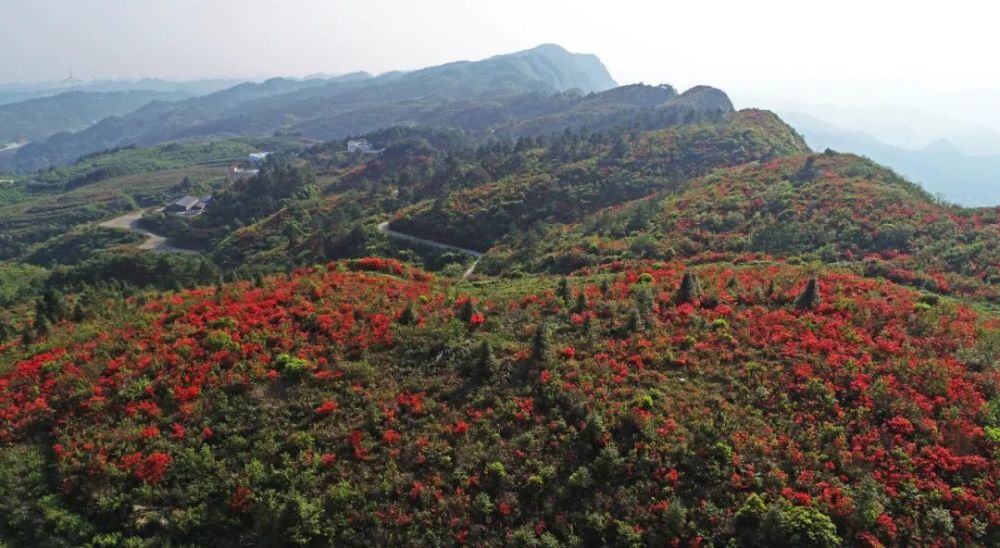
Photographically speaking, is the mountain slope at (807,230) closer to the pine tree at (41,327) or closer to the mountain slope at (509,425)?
the mountain slope at (509,425)

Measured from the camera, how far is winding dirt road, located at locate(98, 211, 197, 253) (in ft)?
355

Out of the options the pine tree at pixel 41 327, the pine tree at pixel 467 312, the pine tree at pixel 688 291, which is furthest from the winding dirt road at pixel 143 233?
the pine tree at pixel 688 291

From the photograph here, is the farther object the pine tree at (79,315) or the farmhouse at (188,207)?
the farmhouse at (188,207)

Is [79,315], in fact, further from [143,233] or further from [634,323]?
[143,233]

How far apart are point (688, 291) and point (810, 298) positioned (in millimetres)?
6034

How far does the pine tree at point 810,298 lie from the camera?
2723cm

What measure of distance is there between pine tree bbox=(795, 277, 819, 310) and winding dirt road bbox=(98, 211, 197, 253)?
110425 mm

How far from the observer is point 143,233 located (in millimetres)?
118750

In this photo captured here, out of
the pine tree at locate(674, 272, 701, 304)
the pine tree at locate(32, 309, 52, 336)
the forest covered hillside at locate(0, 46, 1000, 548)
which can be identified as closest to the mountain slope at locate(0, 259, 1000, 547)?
the forest covered hillside at locate(0, 46, 1000, 548)

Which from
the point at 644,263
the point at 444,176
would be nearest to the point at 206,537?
the point at 644,263

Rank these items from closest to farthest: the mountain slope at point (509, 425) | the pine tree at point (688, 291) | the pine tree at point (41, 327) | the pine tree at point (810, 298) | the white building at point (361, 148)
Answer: the mountain slope at point (509, 425), the pine tree at point (810, 298), the pine tree at point (688, 291), the pine tree at point (41, 327), the white building at point (361, 148)

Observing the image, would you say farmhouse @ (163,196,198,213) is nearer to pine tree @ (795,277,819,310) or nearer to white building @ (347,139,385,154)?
white building @ (347,139,385,154)

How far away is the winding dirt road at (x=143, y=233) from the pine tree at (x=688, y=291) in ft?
345

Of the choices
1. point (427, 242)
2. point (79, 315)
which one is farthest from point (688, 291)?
point (427, 242)
